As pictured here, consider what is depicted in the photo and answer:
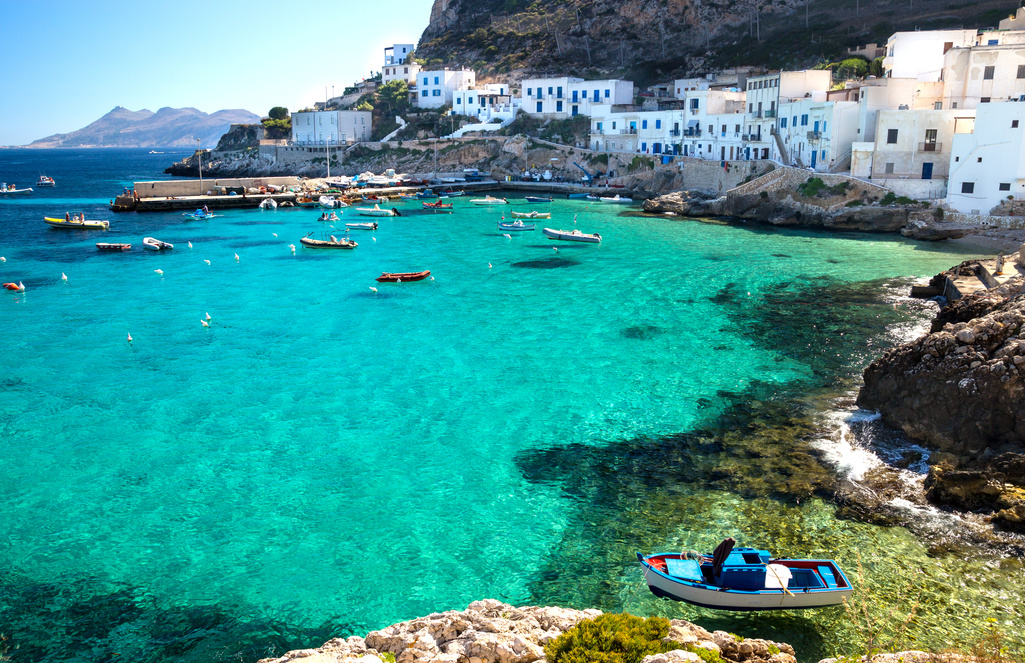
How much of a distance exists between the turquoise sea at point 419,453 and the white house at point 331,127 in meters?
68.4

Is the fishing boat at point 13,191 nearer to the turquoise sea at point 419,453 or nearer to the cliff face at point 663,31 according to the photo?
the cliff face at point 663,31

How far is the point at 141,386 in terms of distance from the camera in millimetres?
25922

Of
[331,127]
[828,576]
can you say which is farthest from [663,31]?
[828,576]

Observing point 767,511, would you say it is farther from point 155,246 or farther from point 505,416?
point 155,246

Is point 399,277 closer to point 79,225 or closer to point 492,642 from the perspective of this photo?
point 492,642

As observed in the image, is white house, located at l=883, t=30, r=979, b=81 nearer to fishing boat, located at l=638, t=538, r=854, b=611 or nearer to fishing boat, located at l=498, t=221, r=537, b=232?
fishing boat, located at l=498, t=221, r=537, b=232

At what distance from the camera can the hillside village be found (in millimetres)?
47656

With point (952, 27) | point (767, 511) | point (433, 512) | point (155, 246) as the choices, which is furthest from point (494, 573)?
point (952, 27)

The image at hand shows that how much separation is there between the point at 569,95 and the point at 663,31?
2277 cm

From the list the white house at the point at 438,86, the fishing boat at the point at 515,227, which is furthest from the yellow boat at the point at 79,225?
the white house at the point at 438,86

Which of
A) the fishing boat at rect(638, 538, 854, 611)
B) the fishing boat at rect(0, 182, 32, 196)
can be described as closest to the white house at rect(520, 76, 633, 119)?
the fishing boat at rect(0, 182, 32, 196)

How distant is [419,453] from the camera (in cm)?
2064

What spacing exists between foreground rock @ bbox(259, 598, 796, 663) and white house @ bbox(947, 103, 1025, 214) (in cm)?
4680

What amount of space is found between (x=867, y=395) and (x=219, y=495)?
18.6m
